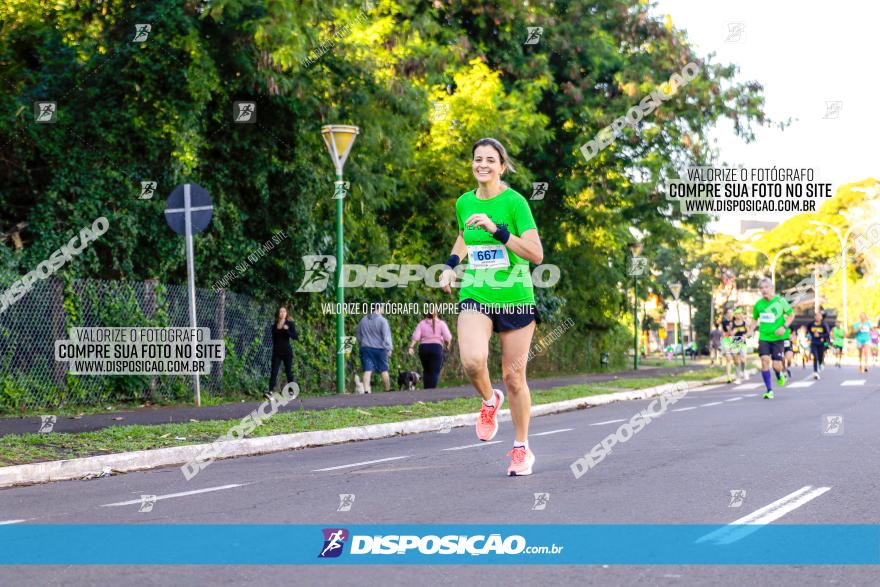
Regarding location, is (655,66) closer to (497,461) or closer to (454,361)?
(454,361)

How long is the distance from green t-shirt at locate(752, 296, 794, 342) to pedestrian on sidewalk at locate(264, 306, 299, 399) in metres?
8.21

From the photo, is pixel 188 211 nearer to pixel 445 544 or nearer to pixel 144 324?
pixel 144 324

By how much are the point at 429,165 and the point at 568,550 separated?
20.4m

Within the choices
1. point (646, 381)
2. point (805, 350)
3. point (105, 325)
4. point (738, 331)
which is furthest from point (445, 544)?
point (805, 350)

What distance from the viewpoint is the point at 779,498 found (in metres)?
7.46

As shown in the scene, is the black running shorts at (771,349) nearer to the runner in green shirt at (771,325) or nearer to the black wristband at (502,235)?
the runner in green shirt at (771,325)

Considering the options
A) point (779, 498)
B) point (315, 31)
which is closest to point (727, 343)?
point (315, 31)

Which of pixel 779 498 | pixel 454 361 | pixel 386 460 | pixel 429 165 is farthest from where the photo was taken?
pixel 454 361

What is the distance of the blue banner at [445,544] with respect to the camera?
5.58 metres

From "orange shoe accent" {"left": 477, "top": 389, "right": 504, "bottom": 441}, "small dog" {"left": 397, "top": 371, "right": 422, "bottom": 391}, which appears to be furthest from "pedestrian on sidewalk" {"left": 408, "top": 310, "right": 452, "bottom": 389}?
"orange shoe accent" {"left": 477, "top": 389, "right": 504, "bottom": 441}

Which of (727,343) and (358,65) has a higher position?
(358,65)

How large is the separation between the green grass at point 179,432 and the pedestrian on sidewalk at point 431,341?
4402mm

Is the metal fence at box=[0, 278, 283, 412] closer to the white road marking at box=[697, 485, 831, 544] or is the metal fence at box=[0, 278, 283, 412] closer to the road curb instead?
the road curb

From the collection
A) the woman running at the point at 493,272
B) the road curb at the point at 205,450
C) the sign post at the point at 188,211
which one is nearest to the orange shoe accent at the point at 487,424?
the woman running at the point at 493,272
